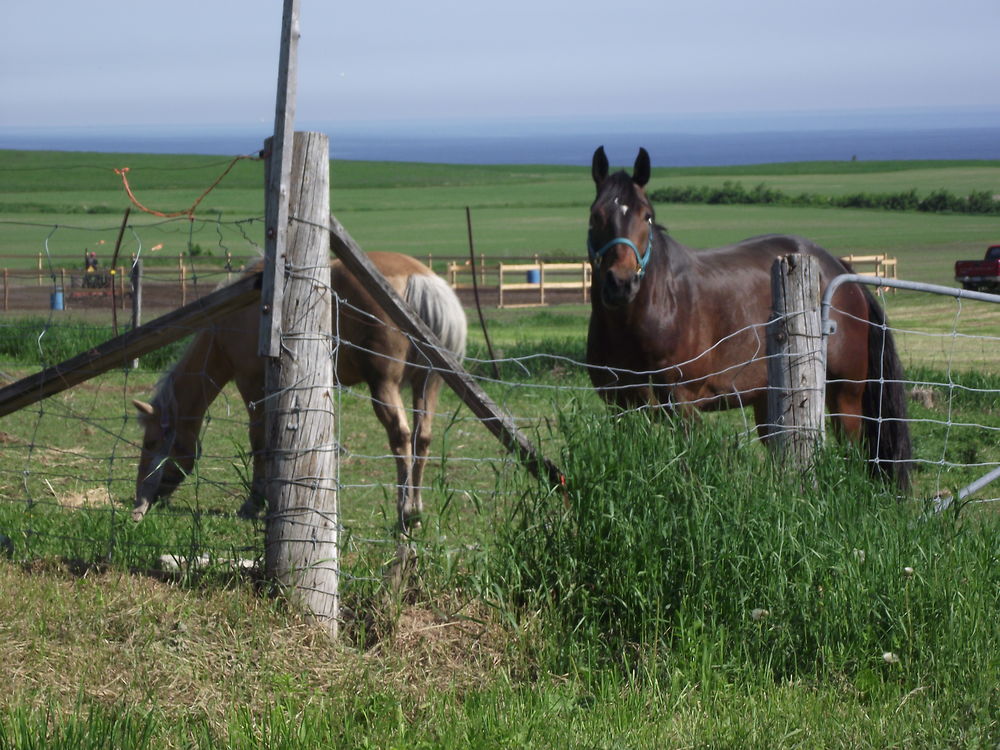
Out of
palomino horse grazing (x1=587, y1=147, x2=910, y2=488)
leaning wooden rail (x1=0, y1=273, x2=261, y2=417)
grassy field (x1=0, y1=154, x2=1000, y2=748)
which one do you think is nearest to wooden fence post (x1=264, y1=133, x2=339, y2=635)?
grassy field (x1=0, y1=154, x2=1000, y2=748)

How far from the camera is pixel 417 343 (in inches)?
167

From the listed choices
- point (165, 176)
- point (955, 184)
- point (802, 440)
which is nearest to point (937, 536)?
point (802, 440)

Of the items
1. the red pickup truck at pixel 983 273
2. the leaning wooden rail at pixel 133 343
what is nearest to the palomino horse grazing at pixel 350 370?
the leaning wooden rail at pixel 133 343

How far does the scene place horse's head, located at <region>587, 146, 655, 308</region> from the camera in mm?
5574

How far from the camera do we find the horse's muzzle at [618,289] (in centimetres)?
555

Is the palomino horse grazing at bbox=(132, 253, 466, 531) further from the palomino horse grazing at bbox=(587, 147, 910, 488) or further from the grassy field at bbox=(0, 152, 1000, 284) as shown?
the grassy field at bbox=(0, 152, 1000, 284)

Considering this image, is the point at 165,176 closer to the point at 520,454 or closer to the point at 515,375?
the point at 515,375

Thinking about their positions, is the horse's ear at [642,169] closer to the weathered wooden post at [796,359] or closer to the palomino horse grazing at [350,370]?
the weathered wooden post at [796,359]

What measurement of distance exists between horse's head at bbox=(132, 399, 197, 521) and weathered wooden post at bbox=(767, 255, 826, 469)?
3.72m

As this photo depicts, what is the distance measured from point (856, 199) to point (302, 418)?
9231cm

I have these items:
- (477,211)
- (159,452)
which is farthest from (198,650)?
(477,211)

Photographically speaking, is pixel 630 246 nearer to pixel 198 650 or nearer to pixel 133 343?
pixel 133 343

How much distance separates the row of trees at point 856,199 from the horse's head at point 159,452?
81.9 metres

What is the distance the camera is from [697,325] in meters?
6.27
